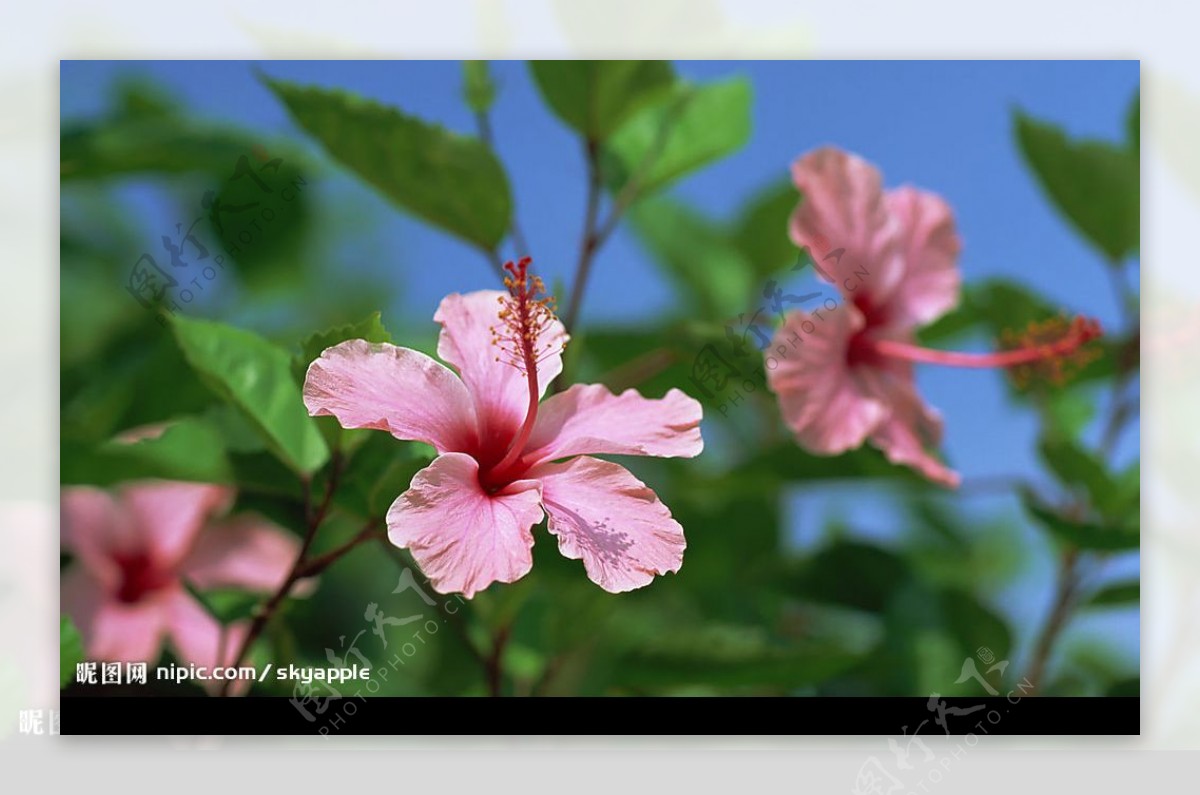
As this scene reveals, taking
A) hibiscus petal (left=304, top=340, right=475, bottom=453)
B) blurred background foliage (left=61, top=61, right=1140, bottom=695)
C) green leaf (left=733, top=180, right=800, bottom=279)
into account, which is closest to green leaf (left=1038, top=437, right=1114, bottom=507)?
blurred background foliage (left=61, top=61, right=1140, bottom=695)

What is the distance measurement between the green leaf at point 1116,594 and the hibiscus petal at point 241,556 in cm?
96

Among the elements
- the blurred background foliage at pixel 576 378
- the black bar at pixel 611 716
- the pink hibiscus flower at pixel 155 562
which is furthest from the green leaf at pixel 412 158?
the black bar at pixel 611 716

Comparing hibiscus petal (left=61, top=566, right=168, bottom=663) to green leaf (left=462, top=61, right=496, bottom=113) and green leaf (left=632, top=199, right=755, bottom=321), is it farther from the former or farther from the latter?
green leaf (left=632, top=199, right=755, bottom=321)

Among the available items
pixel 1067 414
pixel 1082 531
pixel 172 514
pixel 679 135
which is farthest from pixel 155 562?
pixel 1067 414

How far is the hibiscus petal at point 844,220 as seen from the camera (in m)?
1.19

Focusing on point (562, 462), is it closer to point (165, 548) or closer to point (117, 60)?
point (165, 548)

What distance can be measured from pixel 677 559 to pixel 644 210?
2.65 feet

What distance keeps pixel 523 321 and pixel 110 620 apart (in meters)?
0.66

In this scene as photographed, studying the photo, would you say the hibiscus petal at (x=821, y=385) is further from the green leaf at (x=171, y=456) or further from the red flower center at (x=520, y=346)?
the green leaf at (x=171, y=456)

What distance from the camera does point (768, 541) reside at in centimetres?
146

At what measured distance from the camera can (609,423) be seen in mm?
968

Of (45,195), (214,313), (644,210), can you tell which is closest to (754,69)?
(644,210)

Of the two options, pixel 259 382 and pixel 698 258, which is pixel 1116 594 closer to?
pixel 698 258

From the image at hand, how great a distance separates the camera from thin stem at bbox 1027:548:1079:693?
142 cm
